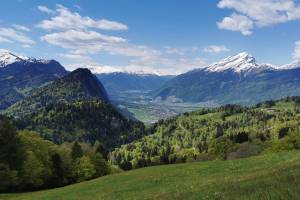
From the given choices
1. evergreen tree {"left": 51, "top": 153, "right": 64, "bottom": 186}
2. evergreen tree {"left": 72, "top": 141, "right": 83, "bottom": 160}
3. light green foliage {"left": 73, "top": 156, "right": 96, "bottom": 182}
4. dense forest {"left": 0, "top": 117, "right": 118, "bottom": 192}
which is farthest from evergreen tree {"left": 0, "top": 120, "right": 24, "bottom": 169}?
evergreen tree {"left": 72, "top": 141, "right": 83, "bottom": 160}

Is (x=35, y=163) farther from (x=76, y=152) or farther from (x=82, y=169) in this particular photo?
(x=76, y=152)

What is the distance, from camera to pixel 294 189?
38.8ft

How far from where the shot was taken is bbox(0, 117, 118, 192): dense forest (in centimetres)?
9162

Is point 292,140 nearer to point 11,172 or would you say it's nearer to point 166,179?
point 11,172

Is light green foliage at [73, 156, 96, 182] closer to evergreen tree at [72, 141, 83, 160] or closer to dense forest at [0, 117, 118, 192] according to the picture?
dense forest at [0, 117, 118, 192]

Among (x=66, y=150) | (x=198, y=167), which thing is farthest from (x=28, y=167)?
(x=198, y=167)

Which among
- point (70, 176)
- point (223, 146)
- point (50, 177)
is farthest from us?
point (223, 146)

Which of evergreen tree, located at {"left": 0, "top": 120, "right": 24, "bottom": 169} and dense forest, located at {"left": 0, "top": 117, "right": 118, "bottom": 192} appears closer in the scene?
evergreen tree, located at {"left": 0, "top": 120, "right": 24, "bottom": 169}

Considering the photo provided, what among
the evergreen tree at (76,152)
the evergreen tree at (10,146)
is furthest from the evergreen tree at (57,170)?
the evergreen tree at (10,146)

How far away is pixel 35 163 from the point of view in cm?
10381

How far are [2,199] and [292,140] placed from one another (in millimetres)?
120751

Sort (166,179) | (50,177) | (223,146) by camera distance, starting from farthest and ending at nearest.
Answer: (223,146) → (50,177) → (166,179)

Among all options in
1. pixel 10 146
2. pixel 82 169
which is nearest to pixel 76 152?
pixel 82 169

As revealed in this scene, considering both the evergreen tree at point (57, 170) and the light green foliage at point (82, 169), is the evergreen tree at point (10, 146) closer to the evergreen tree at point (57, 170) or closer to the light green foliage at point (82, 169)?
the evergreen tree at point (57, 170)
